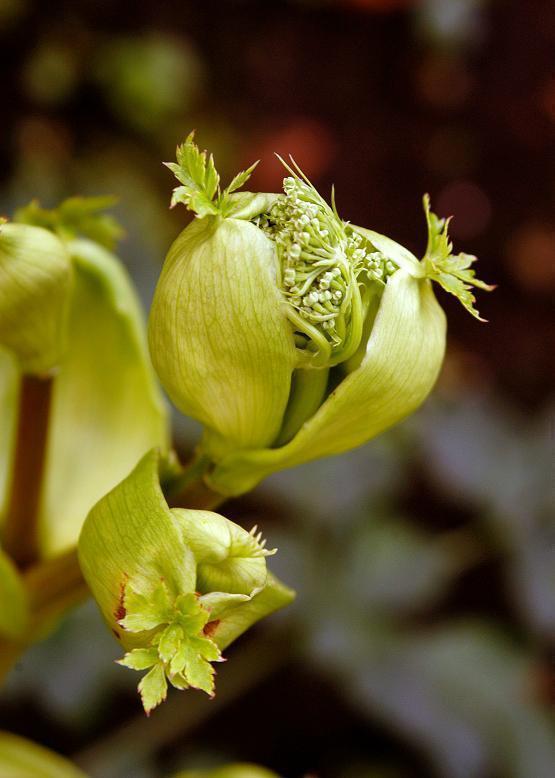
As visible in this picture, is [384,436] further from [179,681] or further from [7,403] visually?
[179,681]

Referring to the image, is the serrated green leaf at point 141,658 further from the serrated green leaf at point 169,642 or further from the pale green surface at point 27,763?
the pale green surface at point 27,763

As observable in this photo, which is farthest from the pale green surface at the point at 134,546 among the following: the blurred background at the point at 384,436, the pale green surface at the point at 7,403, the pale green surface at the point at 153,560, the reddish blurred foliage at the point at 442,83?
the reddish blurred foliage at the point at 442,83

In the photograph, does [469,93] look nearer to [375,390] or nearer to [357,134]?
[357,134]

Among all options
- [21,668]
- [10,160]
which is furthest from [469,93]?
[21,668]

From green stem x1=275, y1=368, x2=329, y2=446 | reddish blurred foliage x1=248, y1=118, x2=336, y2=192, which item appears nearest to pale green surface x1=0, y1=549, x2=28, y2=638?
green stem x1=275, y1=368, x2=329, y2=446

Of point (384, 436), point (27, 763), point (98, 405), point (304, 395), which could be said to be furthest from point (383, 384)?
point (384, 436)

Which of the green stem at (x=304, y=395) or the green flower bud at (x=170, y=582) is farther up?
the green stem at (x=304, y=395)

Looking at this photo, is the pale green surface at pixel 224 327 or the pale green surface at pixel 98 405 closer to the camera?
the pale green surface at pixel 224 327

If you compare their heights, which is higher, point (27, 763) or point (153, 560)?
point (153, 560)
